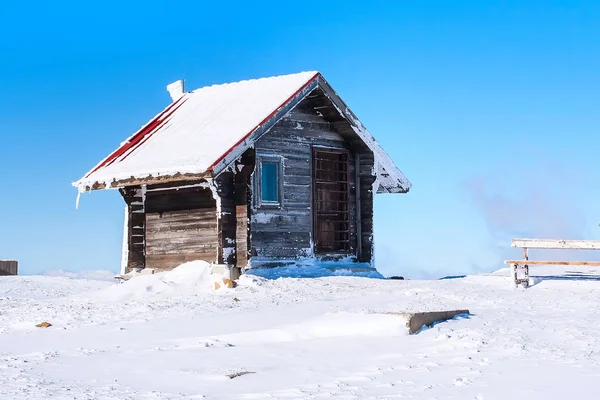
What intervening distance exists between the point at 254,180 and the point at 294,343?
355 inches

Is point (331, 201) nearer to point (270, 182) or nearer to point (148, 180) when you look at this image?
point (270, 182)

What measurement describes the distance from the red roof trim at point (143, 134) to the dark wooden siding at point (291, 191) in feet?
14.6

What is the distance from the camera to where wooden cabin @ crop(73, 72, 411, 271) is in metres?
19.5

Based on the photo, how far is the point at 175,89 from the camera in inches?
1048

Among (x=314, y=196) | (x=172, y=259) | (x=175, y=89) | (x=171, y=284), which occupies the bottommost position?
(x=171, y=284)

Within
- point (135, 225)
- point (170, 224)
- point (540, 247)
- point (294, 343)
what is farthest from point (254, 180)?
point (294, 343)

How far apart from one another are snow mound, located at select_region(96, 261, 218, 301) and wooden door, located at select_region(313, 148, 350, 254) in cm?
349

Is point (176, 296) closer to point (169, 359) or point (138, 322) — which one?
point (138, 322)

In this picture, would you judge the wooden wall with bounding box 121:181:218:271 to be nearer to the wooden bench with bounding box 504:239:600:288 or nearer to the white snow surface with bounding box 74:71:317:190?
the white snow surface with bounding box 74:71:317:190

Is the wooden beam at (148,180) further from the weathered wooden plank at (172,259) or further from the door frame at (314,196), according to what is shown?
the door frame at (314,196)

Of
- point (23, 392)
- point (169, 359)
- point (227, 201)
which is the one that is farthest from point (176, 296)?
point (23, 392)

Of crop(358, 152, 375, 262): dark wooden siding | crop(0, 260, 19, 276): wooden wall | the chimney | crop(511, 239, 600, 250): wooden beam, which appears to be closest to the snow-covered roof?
crop(358, 152, 375, 262): dark wooden siding

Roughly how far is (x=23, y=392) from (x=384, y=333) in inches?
204

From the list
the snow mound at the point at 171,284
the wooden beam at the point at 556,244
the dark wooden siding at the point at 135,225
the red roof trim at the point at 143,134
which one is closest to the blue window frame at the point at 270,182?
the snow mound at the point at 171,284
